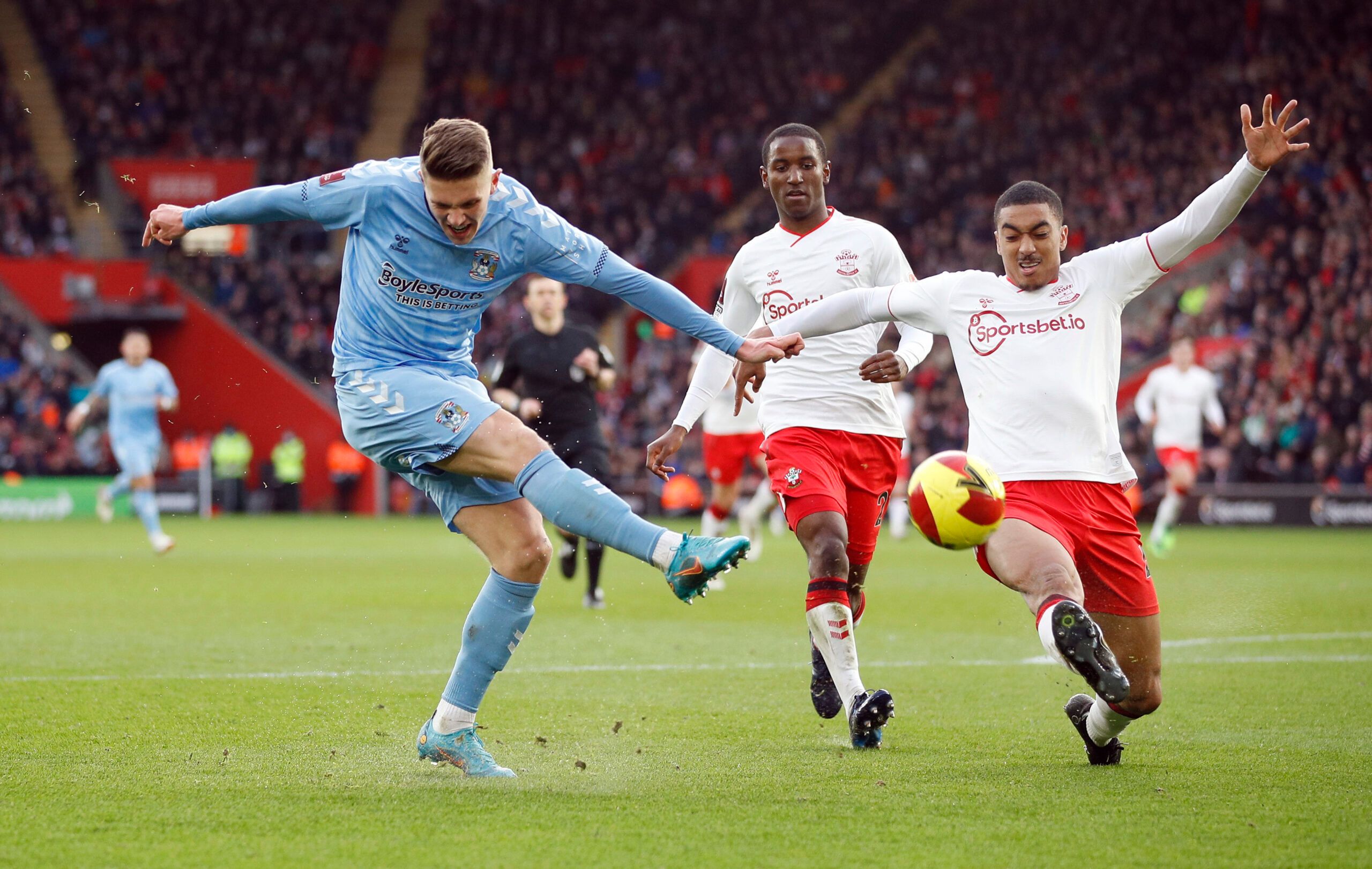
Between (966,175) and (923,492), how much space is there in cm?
2674

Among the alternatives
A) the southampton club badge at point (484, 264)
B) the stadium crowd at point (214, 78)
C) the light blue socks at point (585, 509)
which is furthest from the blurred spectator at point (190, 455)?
the light blue socks at point (585, 509)

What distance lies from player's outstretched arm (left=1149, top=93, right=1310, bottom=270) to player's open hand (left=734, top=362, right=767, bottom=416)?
5.11ft

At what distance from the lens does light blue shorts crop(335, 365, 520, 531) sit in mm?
4980

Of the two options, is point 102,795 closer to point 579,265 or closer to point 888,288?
point 579,265

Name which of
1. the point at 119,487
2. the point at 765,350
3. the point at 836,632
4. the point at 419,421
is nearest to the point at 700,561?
the point at 765,350

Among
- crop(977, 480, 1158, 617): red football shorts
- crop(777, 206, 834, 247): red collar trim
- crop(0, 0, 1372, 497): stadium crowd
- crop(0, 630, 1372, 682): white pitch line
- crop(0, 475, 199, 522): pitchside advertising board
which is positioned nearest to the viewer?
crop(977, 480, 1158, 617): red football shorts

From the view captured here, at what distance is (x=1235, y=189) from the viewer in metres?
→ 5.33

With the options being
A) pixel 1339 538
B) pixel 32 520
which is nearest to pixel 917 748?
pixel 1339 538

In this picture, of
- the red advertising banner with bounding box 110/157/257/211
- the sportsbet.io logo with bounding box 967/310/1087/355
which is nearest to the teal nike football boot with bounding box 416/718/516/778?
the sportsbet.io logo with bounding box 967/310/1087/355

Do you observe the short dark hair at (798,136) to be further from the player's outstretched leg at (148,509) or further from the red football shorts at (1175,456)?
the red football shorts at (1175,456)

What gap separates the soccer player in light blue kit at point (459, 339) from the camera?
488cm

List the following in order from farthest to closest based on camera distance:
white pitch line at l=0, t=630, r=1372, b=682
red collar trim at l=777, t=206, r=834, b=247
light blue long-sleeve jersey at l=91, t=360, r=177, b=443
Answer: light blue long-sleeve jersey at l=91, t=360, r=177, b=443 < white pitch line at l=0, t=630, r=1372, b=682 < red collar trim at l=777, t=206, r=834, b=247

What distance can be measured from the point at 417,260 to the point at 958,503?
2.05 meters

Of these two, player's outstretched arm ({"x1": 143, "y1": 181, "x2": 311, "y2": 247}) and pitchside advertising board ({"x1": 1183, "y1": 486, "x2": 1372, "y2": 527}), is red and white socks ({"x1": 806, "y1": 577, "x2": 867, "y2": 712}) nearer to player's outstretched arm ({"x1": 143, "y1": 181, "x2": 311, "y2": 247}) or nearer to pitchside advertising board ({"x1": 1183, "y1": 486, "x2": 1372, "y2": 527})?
player's outstretched arm ({"x1": 143, "y1": 181, "x2": 311, "y2": 247})
